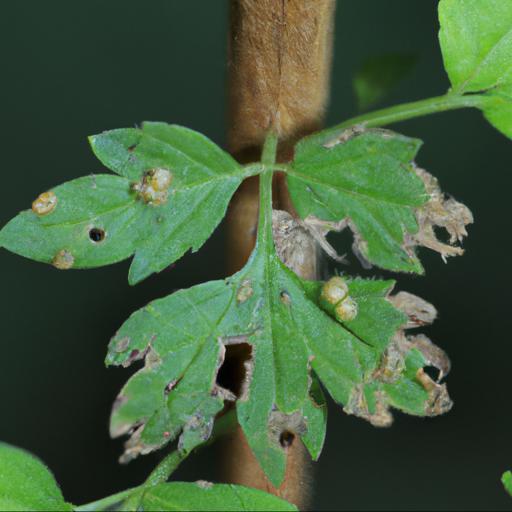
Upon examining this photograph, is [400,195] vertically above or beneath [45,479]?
above

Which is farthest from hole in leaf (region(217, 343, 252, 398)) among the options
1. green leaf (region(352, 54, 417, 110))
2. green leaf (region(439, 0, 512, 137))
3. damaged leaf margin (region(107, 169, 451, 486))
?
green leaf (region(352, 54, 417, 110))

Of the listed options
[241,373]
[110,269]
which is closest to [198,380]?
[241,373]

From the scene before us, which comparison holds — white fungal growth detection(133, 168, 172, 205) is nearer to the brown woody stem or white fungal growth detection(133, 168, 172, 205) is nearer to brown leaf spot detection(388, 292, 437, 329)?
the brown woody stem

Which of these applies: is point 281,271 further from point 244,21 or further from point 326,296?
point 244,21

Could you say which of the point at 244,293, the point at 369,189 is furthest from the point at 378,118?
the point at 244,293

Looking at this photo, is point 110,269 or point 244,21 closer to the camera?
point 244,21

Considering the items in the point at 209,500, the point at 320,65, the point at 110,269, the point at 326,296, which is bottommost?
the point at 110,269

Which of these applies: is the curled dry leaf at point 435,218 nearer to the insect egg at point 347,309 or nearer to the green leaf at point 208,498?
the insect egg at point 347,309

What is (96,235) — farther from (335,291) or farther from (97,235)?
(335,291)
